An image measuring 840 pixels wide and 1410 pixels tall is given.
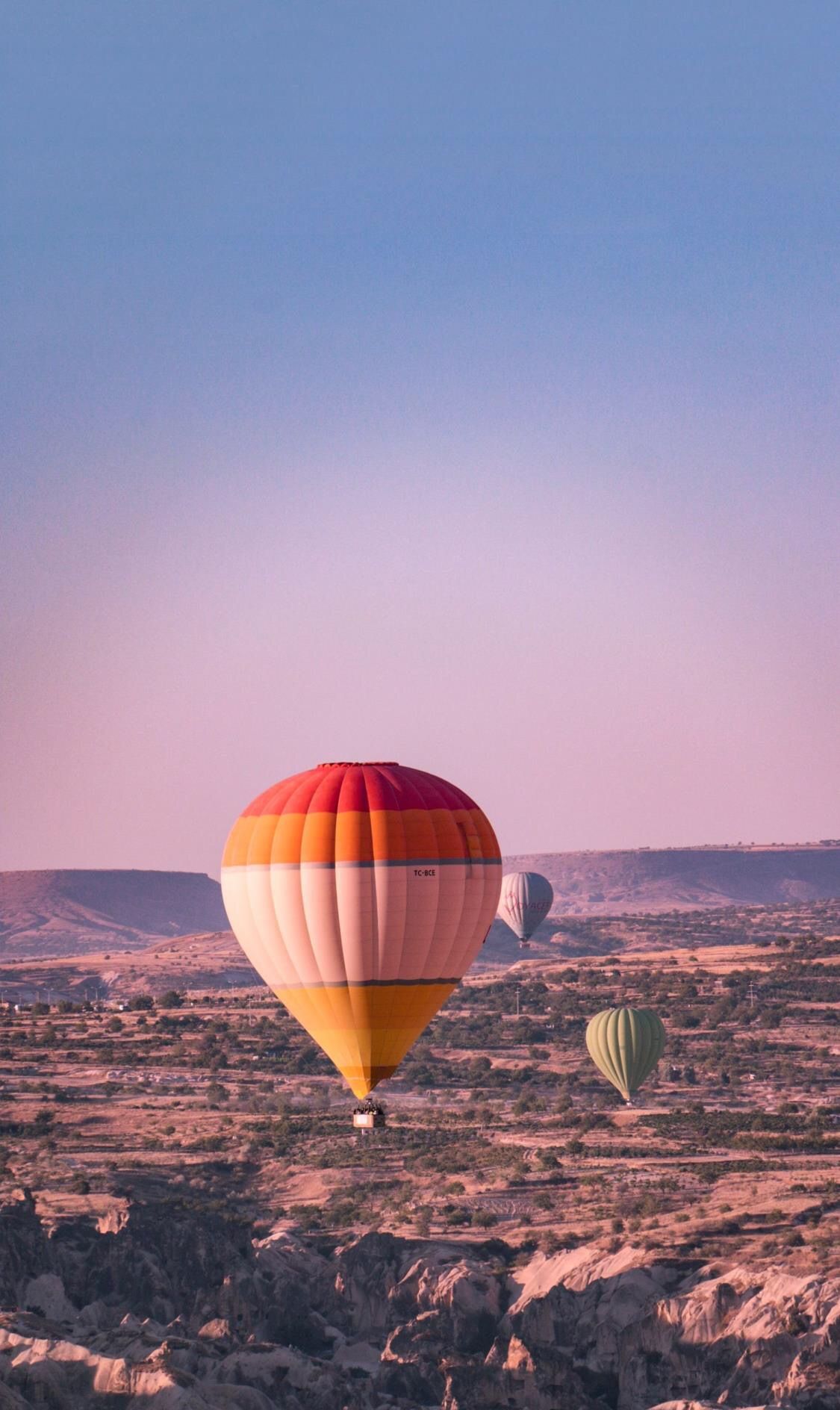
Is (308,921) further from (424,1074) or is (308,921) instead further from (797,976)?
(797,976)

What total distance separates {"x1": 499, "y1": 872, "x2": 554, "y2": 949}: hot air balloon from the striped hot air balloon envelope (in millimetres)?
127289

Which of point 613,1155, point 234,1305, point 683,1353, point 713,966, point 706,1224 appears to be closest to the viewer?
point 683,1353

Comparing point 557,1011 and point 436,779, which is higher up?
point 436,779

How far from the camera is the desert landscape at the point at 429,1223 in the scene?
→ 217ft

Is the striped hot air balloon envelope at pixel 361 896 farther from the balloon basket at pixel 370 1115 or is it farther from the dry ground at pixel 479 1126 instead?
the dry ground at pixel 479 1126

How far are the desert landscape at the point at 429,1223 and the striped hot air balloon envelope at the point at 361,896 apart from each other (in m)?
10.7

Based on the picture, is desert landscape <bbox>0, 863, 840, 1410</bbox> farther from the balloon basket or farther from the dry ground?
the balloon basket

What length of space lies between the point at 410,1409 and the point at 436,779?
19.7 metres

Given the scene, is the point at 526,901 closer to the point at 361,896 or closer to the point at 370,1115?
the point at 361,896

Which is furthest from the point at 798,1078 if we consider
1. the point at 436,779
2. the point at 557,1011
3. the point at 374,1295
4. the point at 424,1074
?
the point at 436,779

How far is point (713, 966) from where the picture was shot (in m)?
191

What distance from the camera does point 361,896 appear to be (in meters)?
66.6

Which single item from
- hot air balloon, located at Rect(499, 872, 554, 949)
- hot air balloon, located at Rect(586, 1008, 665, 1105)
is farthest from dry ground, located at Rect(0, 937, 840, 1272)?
hot air balloon, located at Rect(499, 872, 554, 949)

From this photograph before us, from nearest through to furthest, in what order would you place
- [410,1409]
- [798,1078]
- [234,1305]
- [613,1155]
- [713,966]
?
[410,1409], [234,1305], [613,1155], [798,1078], [713,966]
